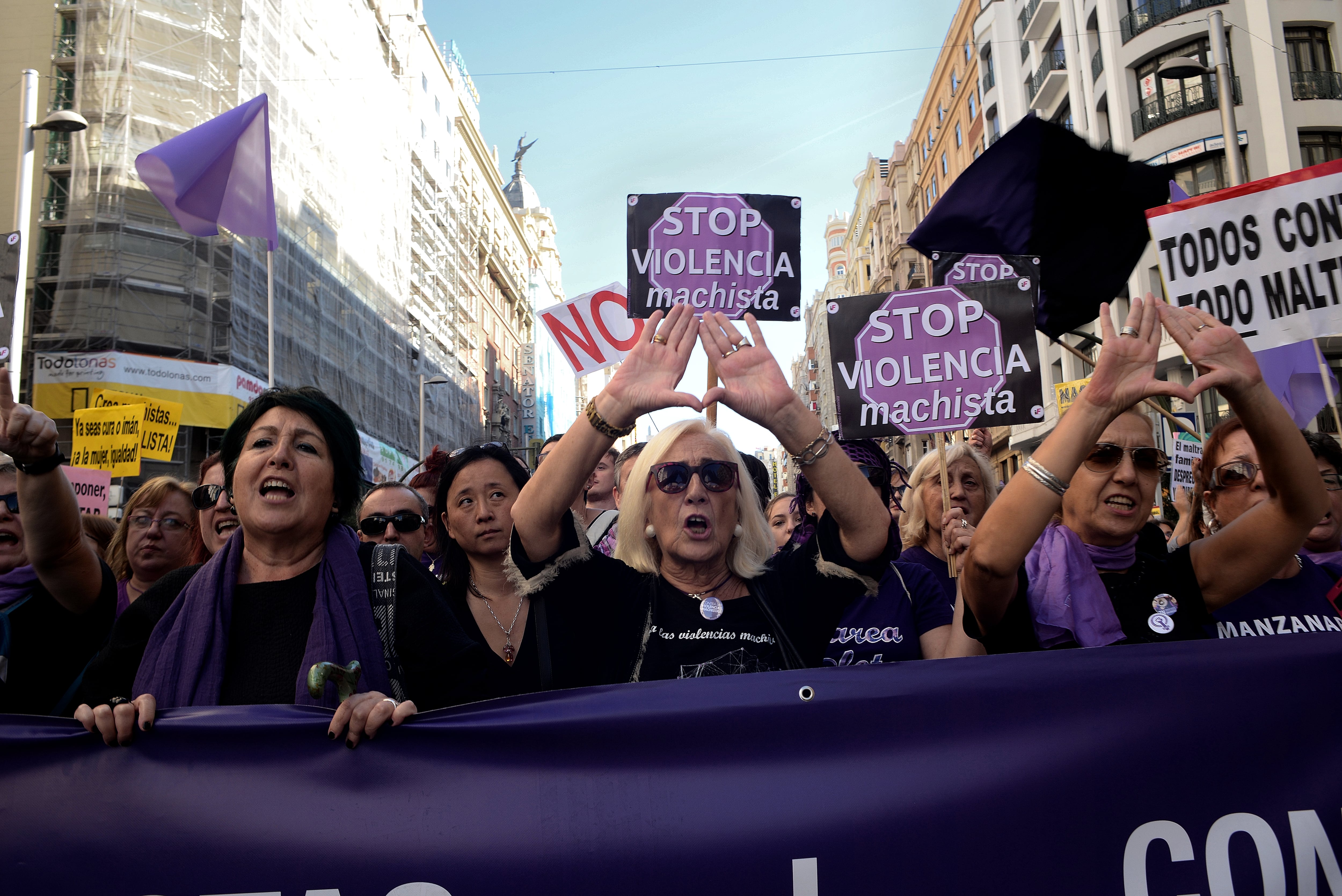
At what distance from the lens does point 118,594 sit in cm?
376

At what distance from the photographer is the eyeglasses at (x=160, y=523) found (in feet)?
12.9

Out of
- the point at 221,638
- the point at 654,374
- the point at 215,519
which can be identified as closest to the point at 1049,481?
the point at 654,374

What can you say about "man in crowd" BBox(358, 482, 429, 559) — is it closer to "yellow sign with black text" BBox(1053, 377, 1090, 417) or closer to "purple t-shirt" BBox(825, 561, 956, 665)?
"purple t-shirt" BBox(825, 561, 956, 665)

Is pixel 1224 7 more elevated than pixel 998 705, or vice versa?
pixel 1224 7

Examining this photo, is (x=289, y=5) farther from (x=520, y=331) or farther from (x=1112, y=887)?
(x=520, y=331)

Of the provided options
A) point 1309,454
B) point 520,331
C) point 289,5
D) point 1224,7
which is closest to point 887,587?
point 1309,454

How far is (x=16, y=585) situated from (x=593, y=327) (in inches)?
171

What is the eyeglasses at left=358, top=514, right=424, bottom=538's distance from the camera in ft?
14.6

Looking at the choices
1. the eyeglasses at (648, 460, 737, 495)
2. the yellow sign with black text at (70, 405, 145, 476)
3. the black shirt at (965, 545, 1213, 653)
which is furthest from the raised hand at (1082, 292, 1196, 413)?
the yellow sign with black text at (70, 405, 145, 476)

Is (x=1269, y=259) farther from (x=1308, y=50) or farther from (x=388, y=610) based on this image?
(x=1308, y=50)

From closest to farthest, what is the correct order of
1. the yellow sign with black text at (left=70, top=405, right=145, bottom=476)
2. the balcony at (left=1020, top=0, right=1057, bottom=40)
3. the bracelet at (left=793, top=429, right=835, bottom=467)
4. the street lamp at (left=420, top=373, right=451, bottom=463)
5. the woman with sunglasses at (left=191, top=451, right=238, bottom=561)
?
1. the bracelet at (left=793, top=429, right=835, bottom=467)
2. the woman with sunglasses at (left=191, top=451, right=238, bottom=561)
3. the yellow sign with black text at (left=70, top=405, right=145, bottom=476)
4. the street lamp at (left=420, top=373, right=451, bottom=463)
5. the balcony at (left=1020, top=0, right=1057, bottom=40)

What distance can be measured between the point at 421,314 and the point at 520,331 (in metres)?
32.9

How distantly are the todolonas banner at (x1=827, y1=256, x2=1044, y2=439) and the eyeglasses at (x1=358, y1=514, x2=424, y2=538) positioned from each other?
2012mm

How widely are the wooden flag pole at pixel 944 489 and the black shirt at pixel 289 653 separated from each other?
2092mm
